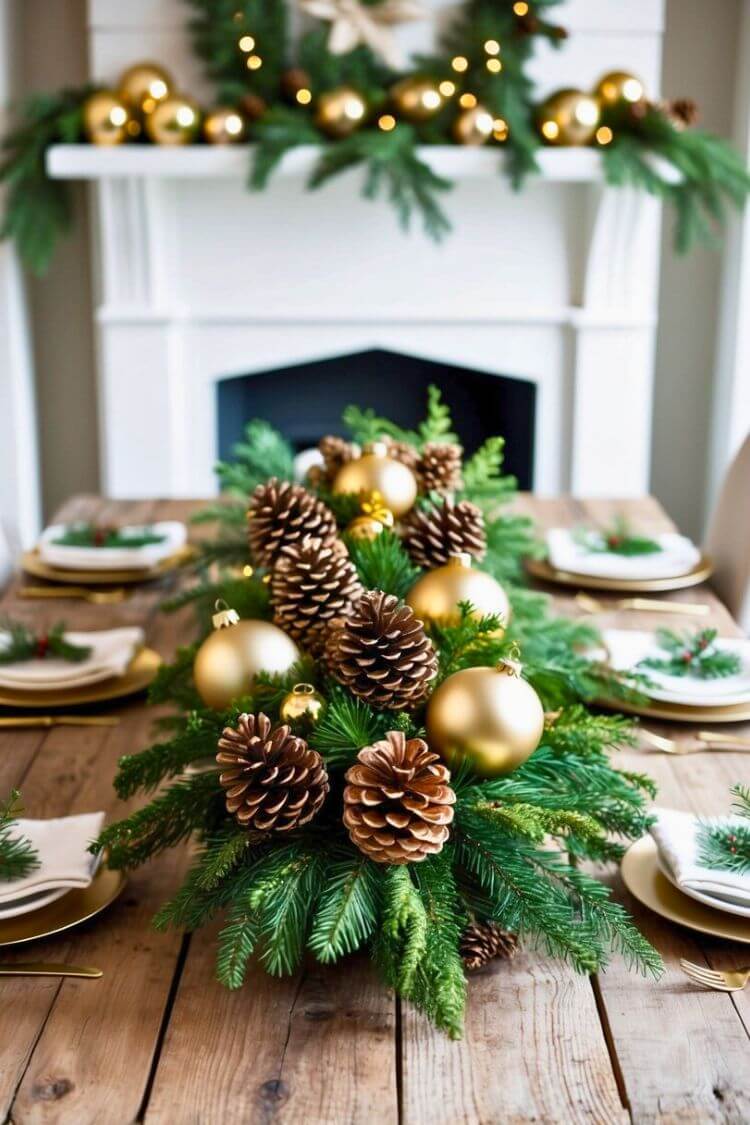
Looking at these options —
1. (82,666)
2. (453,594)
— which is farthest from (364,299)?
(453,594)

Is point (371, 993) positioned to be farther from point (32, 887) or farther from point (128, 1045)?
point (32, 887)

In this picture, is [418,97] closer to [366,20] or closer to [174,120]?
[366,20]

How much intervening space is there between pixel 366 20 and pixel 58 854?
2524 mm

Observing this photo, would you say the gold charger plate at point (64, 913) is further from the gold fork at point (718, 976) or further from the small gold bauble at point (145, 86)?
the small gold bauble at point (145, 86)

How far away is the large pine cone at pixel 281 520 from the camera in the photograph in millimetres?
1407

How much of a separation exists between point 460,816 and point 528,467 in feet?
9.22

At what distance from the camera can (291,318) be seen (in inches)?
137

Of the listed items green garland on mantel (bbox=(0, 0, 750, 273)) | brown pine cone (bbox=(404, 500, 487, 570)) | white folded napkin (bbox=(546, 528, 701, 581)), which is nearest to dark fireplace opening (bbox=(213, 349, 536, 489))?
green garland on mantel (bbox=(0, 0, 750, 273))

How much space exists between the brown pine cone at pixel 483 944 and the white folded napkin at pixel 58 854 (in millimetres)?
301

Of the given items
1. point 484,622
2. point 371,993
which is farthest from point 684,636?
point 371,993

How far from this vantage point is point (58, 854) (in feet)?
3.49

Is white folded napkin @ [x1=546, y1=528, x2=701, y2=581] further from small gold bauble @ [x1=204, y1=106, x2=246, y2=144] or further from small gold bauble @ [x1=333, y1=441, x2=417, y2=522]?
small gold bauble @ [x1=204, y1=106, x2=246, y2=144]

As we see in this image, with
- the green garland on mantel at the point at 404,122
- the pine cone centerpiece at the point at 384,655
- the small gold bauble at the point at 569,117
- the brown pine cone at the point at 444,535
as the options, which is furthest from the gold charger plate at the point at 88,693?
the small gold bauble at the point at 569,117

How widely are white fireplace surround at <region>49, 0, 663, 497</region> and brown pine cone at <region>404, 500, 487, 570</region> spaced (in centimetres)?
210
